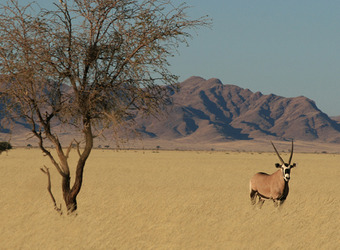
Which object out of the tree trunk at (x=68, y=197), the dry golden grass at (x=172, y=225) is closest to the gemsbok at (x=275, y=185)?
the dry golden grass at (x=172, y=225)

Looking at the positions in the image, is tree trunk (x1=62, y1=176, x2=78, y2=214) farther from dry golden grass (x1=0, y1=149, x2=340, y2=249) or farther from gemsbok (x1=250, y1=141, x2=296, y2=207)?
gemsbok (x1=250, y1=141, x2=296, y2=207)

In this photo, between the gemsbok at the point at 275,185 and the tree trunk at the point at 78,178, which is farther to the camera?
the gemsbok at the point at 275,185

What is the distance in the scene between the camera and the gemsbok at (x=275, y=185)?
17.3m

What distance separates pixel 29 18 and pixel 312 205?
38.5 feet

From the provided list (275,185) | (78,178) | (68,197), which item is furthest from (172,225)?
(275,185)

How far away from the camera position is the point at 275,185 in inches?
701

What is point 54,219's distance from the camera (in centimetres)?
1588

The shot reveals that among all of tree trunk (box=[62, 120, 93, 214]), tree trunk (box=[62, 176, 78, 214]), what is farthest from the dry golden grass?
tree trunk (box=[62, 120, 93, 214])

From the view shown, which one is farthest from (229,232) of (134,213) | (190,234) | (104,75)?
(104,75)

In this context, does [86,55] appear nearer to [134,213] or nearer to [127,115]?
[127,115]

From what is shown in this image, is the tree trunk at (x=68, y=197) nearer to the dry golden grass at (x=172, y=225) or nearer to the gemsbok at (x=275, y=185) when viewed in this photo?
the dry golden grass at (x=172, y=225)

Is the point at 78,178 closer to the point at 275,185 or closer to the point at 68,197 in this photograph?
the point at 68,197

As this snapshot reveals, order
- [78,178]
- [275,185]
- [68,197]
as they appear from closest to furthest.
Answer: [78,178] < [68,197] < [275,185]

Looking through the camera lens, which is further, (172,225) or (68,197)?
(68,197)
